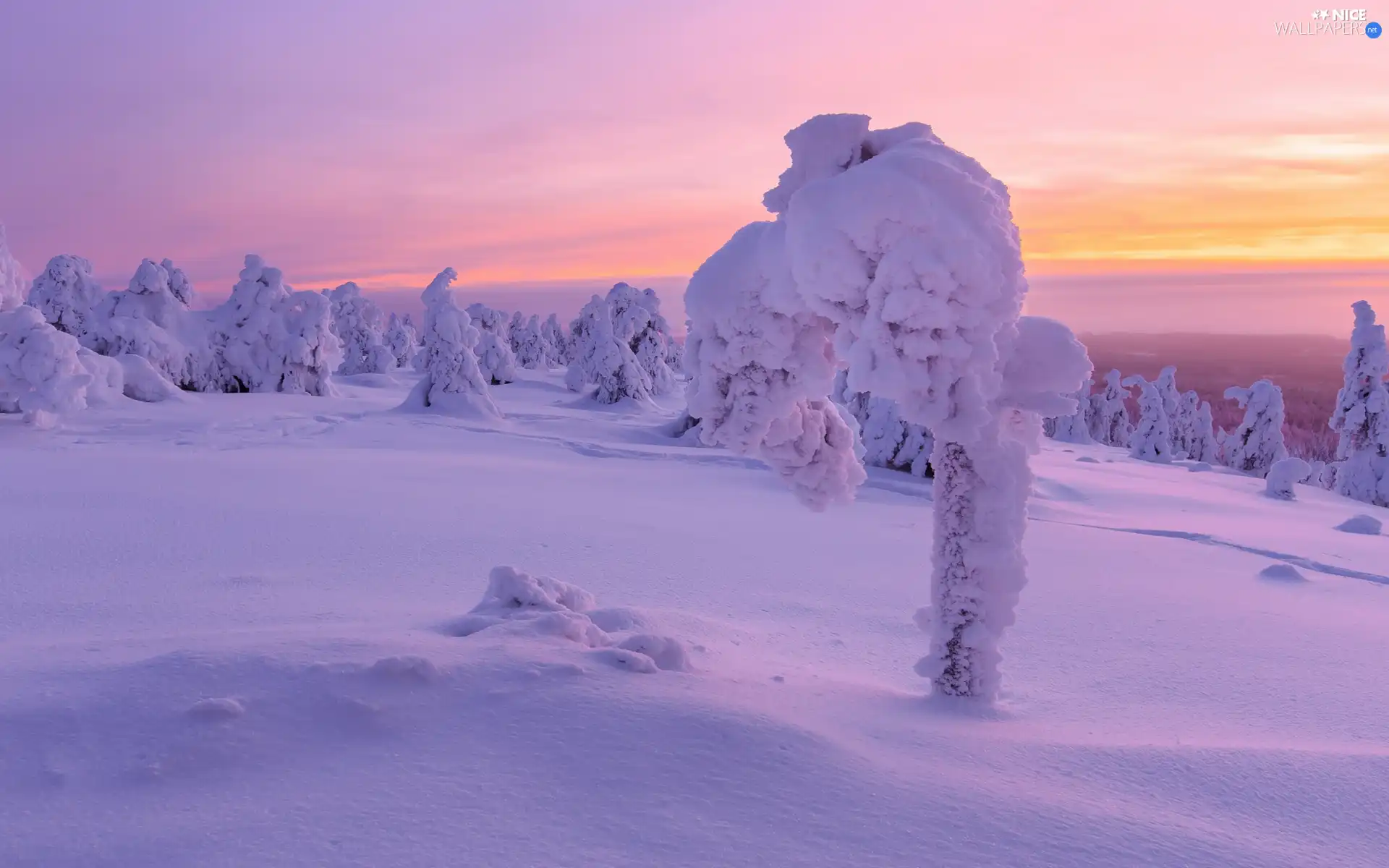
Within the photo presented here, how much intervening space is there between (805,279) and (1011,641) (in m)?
3.28

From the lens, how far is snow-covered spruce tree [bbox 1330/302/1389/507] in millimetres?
25969

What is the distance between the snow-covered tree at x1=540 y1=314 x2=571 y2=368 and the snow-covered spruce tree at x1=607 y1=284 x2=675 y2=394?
104 ft

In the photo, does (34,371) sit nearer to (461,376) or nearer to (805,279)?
Answer: (461,376)

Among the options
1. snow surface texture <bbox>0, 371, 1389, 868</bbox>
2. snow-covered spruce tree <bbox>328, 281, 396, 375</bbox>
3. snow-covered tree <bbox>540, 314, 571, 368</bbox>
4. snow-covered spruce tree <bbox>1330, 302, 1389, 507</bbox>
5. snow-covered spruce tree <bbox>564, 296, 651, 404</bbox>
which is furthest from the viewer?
→ snow-covered tree <bbox>540, 314, 571, 368</bbox>

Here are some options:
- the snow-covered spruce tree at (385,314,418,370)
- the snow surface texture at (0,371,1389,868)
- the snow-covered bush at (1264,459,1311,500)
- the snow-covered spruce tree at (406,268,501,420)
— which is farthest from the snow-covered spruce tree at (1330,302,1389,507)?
the snow-covered spruce tree at (385,314,418,370)

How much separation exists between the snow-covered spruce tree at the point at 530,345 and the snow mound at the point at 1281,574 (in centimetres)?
5084

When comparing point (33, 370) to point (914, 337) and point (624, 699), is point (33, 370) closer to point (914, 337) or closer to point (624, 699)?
point (624, 699)

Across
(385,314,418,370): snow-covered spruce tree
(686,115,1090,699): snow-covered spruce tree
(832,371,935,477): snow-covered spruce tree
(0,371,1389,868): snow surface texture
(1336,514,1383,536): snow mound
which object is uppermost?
(385,314,418,370): snow-covered spruce tree

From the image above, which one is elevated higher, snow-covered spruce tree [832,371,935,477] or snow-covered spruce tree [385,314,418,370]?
snow-covered spruce tree [385,314,418,370]

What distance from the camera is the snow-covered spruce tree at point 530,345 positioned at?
57500mm

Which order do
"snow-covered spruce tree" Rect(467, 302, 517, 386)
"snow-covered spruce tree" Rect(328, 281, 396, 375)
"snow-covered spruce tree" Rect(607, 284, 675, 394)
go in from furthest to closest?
"snow-covered spruce tree" Rect(328, 281, 396, 375)
"snow-covered spruce tree" Rect(467, 302, 517, 386)
"snow-covered spruce tree" Rect(607, 284, 675, 394)

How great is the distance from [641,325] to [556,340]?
128 feet

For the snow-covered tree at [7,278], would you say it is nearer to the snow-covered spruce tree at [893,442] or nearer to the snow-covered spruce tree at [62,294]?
the snow-covered spruce tree at [62,294]

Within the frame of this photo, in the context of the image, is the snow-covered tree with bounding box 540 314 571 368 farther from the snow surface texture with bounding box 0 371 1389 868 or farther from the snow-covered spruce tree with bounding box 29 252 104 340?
the snow surface texture with bounding box 0 371 1389 868
